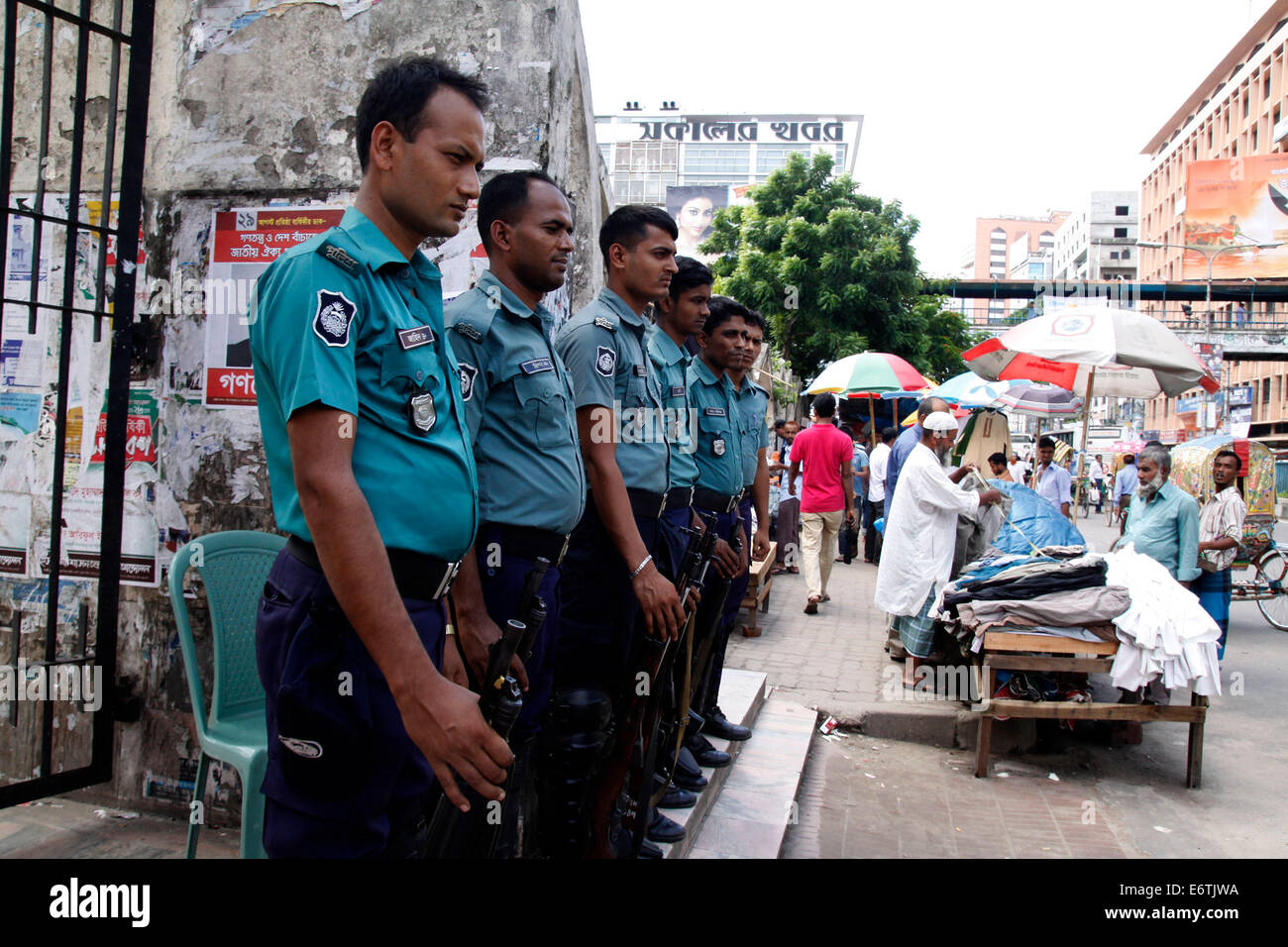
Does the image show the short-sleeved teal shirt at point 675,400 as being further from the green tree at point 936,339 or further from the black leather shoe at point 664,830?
the green tree at point 936,339

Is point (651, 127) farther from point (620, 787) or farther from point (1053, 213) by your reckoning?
point (1053, 213)

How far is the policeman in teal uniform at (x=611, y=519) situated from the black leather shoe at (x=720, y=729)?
1131 millimetres

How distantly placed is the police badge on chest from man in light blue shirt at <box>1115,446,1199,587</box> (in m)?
Result: 6.14

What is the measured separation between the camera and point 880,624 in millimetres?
7984

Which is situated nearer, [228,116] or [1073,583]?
[228,116]

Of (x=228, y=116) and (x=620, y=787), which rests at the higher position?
(x=228, y=116)

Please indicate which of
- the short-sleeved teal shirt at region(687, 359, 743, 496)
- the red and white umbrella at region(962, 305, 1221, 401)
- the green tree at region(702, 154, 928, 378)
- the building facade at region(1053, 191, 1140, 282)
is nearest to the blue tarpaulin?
the red and white umbrella at region(962, 305, 1221, 401)

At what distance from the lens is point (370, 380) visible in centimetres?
152

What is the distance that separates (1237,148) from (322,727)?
60111 millimetres

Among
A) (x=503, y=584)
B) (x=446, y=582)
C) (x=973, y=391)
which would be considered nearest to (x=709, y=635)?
(x=503, y=584)

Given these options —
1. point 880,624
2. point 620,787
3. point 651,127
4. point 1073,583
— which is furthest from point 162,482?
point 651,127

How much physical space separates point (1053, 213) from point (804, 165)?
498ft

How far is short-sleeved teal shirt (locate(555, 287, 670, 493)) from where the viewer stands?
267cm
